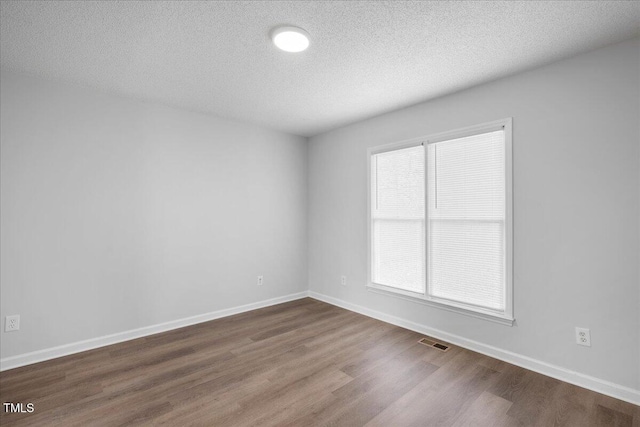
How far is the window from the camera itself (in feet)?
9.30

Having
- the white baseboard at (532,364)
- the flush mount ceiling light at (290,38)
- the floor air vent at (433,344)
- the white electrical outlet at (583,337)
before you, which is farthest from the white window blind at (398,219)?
the flush mount ceiling light at (290,38)

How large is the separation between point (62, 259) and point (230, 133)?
2308 millimetres

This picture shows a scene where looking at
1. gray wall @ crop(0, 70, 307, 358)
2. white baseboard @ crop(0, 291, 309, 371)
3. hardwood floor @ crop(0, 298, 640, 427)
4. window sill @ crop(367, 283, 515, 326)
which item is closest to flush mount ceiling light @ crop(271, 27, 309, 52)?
gray wall @ crop(0, 70, 307, 358)

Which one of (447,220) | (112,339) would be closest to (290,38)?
(447,220)

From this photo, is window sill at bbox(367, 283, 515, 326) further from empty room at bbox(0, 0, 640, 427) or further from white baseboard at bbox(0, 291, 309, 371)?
white baseboard at bbox(0, 291, 309, 371)

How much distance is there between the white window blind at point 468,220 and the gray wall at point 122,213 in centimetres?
233

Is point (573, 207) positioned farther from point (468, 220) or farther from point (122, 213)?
point (122, 213)

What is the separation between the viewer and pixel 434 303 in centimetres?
328

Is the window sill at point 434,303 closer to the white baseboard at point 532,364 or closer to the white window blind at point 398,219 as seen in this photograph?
the white window blind at point 398,219

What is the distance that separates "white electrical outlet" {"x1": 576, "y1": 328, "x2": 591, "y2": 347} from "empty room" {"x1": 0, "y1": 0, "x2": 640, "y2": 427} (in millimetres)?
37

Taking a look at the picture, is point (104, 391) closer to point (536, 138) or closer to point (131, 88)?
point (131, 88)

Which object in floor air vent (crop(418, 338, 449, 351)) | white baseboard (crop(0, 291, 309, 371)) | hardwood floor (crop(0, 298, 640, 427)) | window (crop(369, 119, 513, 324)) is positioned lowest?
hardwood floor (crop(0, 298, 640, 427))

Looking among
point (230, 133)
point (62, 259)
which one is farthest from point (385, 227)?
point (62, 259)

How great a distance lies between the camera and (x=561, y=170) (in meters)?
2.48
